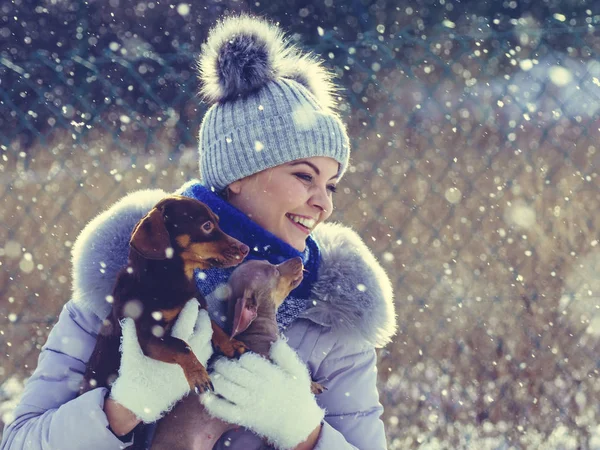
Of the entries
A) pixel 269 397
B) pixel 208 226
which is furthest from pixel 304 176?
pixel 269 397

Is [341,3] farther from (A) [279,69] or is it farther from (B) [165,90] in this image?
(A) [279,69]

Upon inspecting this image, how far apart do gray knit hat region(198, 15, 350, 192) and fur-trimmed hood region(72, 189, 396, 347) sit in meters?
0.24

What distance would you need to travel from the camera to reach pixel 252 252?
6.32ft

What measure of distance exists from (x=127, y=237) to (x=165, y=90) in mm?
4932

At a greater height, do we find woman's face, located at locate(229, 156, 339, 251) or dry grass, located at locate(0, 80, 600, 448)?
woman's face, located at locate(229, 156, 339, 251)

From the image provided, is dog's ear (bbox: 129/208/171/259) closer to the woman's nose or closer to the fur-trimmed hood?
the fur-trimmed hood

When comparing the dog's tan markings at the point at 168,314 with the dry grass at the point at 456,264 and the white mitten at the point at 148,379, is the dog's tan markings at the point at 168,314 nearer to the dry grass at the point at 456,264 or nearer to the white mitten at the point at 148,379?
the white mitten at the point at 148,379

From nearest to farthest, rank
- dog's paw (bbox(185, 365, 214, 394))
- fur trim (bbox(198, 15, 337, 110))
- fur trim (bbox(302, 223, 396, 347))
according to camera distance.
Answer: dog's paw (bbox(185, 365, 214, 394))
fur trim (bbox(302, 223, 396, 347))
fur trim (bbox(198, 15, 337, 110))

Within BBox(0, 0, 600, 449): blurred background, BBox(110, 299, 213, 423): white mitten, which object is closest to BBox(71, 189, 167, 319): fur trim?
BBox(110, 299, 213, 423): white mitten

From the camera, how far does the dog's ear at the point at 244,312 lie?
156cm

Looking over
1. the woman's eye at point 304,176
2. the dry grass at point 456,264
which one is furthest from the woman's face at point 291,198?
the dry grass at point 456,264

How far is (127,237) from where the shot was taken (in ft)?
6.39

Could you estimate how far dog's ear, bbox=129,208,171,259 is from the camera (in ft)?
4.99

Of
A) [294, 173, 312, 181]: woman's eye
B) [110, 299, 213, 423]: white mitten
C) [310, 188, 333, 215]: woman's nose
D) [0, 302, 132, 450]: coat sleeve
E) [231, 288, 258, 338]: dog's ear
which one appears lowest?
[0, 302, 132, 450]: coat sleeve
